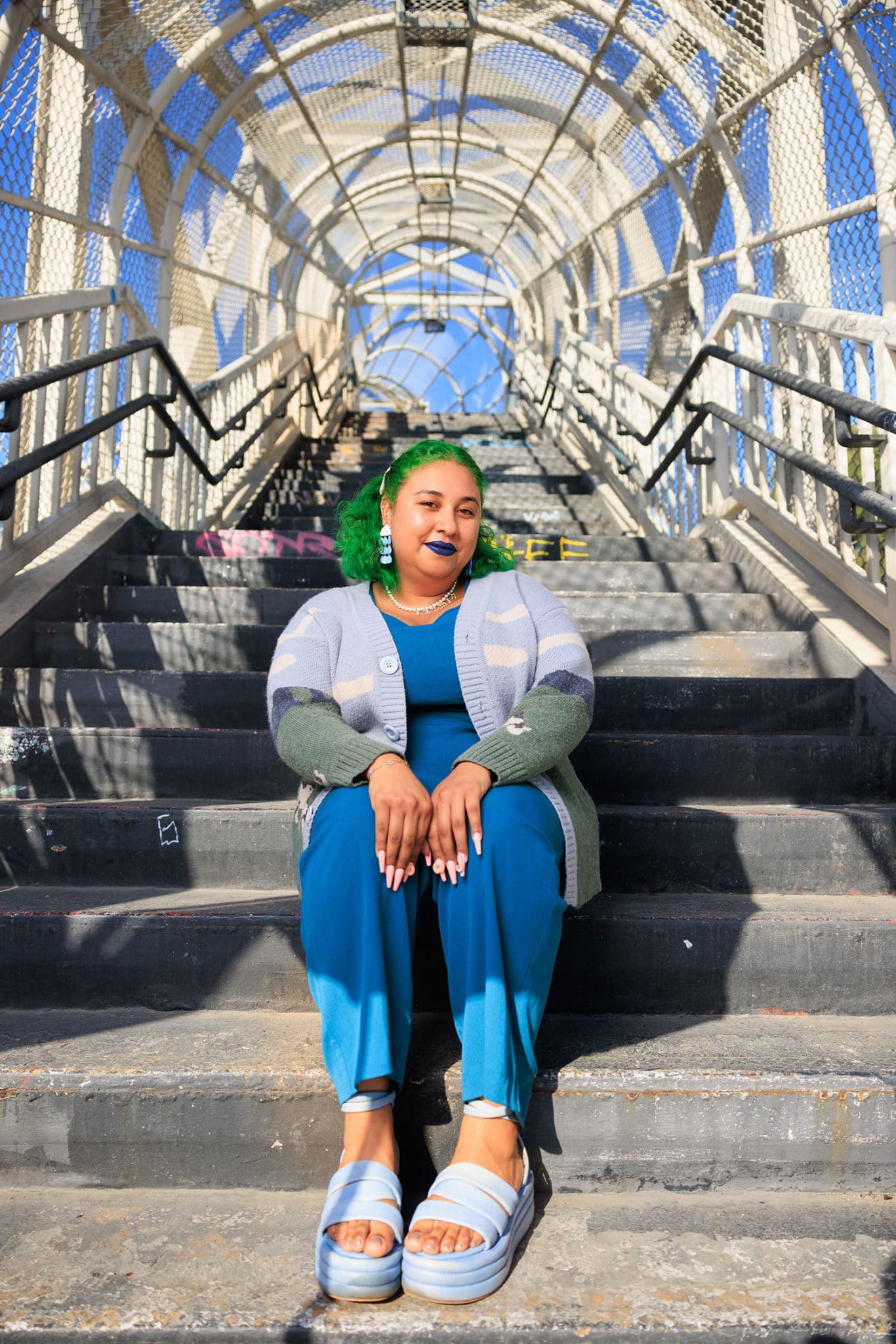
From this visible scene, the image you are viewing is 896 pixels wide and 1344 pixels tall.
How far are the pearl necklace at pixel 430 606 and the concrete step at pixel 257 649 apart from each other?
3.74 feet

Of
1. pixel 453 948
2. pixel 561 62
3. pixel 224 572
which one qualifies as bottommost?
pixel 453 948

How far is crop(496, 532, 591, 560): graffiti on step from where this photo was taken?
436 centimetres

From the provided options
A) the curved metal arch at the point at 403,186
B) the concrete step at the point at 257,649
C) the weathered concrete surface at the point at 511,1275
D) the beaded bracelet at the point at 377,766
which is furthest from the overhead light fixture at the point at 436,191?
the weathered concrete surface at the point at 511,1275

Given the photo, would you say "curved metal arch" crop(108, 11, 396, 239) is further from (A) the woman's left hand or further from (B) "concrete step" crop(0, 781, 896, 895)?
(A) the woman's left hand

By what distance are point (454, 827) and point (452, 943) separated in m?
0.17

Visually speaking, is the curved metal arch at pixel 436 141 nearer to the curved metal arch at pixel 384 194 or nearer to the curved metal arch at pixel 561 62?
the curved metal arch at pixel 384 194

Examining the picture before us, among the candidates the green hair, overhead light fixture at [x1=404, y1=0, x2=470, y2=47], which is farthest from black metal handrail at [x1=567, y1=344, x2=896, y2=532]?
overhead light fixture at [x1=404, y1=0, x2=470, y2=47]

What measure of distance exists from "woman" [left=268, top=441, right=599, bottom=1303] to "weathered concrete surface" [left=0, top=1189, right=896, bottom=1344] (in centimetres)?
6

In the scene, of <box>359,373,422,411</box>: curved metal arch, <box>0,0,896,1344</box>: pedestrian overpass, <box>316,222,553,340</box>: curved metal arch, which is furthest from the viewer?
<box>359,373,422,411</box>: curved metal arch

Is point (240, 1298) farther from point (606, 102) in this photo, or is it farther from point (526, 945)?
point (606, 102)

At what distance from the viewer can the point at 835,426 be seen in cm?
287

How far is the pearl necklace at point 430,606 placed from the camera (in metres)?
1.88

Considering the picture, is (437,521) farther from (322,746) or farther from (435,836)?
(435,836)

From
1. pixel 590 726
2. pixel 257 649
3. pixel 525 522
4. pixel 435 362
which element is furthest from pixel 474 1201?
pixel 435 362
